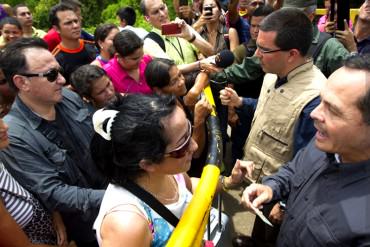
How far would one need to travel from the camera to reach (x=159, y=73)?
115 inches

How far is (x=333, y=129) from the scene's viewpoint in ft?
5.14

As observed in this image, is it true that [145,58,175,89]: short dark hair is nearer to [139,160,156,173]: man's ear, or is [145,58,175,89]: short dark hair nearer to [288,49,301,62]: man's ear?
[288,49,301,62]: man's ear

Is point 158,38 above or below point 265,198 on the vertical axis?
above

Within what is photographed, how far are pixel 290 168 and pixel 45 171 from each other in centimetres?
148

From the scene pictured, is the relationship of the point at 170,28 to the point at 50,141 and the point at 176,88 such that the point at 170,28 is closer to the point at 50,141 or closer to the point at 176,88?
the point at 176,88

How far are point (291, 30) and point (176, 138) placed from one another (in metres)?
1.30

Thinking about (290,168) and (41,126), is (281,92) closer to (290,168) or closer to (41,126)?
(290,168)

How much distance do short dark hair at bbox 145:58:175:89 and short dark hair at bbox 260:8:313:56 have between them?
3.07 feet

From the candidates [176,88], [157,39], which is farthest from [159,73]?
[157,39]

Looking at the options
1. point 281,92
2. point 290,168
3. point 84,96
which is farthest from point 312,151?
point 84,96

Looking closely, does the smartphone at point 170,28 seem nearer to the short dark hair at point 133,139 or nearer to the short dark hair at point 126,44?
the short dark hair at point 126,44

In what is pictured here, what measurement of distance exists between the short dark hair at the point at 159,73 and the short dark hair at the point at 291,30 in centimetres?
94

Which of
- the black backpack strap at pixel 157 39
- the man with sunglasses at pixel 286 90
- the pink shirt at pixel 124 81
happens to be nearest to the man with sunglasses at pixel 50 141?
the pink shirt at pixel 124 81

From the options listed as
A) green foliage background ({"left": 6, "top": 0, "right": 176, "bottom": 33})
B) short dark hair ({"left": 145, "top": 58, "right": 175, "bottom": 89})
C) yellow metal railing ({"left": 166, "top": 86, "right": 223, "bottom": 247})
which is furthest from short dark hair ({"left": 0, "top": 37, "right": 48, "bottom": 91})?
green foliage background ({"left": 6, "top": 0, "right": 176, "bottom": 33})
